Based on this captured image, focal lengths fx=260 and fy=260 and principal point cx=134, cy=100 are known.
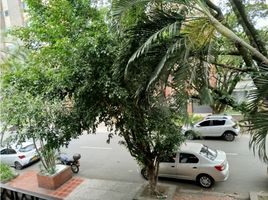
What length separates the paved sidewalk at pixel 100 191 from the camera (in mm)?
8387

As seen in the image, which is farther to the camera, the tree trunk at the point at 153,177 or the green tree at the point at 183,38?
the tree trunk at the point at 153,177

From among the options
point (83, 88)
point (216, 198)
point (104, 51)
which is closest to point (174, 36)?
point (104, 51)

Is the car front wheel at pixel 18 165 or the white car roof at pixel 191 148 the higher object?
the white car roof at pixel 191 148

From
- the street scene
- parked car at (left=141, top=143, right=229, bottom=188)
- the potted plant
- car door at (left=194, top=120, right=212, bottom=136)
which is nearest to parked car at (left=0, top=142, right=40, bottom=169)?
the street scene

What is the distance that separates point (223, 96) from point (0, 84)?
6.27 metres

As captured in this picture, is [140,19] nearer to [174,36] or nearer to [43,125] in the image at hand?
[174,36]

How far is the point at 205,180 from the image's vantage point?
9.07 metres

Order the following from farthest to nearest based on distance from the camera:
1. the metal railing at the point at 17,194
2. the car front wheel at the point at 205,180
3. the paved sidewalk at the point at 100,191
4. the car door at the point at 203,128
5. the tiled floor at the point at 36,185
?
the car door at the point at 203,128 < the tiled floor at the point at 36,185 < the car front wheel at the point at 205,180 < the paved sidewalk at the point at 100,191 < the metal railing at the point at 17,194

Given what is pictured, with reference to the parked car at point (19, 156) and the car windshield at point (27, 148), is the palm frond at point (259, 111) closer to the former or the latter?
the parked car at point (19, 156)

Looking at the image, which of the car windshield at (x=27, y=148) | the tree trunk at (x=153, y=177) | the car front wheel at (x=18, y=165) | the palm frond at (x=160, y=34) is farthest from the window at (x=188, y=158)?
the car front wheel at (x=18, y=165)

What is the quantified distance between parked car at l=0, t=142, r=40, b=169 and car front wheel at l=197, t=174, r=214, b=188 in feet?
26.3

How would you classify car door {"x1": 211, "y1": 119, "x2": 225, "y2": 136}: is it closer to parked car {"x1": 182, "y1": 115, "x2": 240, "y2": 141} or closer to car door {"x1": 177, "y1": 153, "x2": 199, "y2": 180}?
parked car {"x1": 182, "y1": 115, "x2": 240, "y2": 141}

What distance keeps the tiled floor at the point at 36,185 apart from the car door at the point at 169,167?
326 cm

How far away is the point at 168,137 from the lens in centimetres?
752
